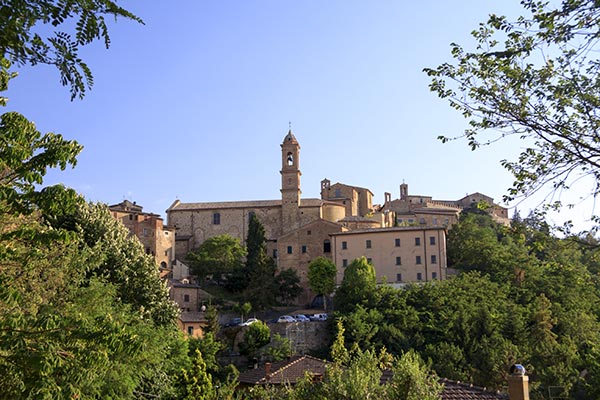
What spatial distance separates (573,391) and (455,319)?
29.9ft

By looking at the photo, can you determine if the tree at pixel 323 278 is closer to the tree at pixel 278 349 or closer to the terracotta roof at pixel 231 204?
the tree at pixel 278 349

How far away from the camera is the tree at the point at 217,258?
67625 millimetres

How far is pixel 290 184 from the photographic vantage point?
75.0 metres

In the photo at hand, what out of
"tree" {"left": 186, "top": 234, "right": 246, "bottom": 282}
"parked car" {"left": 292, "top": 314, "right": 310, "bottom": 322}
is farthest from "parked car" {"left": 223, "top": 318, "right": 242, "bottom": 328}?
"tree" {"left": 186, "top": 234, "right": 246, "bottom": 282}

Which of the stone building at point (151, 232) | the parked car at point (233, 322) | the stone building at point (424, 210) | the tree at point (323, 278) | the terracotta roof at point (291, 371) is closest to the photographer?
the terracotta roof at point (291, 371)

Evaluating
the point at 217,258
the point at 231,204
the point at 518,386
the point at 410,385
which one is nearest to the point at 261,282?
the point at 217,258

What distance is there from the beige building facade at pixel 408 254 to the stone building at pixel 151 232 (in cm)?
2146

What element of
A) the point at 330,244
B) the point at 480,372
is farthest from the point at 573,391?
the point at 330,244

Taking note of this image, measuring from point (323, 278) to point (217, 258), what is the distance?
1367 cm

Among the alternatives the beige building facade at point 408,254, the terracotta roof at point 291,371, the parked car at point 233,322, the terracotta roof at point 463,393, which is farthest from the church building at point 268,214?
the terracotta roof at point 463,393

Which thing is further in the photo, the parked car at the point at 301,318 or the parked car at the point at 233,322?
the parked car at the point at 233,322

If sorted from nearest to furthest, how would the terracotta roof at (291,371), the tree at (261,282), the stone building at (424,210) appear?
the terracotta roof at (291,371)
the tree at (261,282)
the stone building at (424,210)

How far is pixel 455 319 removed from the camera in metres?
48.6

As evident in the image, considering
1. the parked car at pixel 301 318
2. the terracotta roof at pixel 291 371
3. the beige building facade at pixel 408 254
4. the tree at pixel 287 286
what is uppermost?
the beige building facade at pixel 408 254
